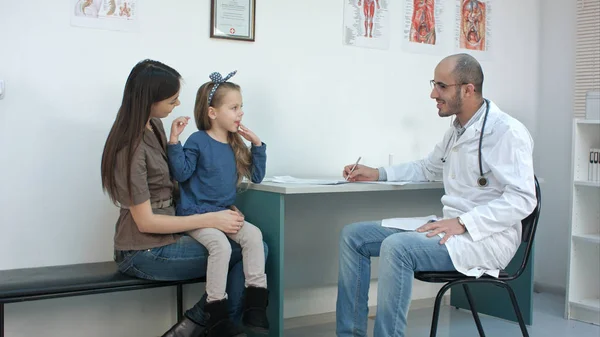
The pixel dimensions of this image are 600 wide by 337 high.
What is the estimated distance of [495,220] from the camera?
2383 millimetres

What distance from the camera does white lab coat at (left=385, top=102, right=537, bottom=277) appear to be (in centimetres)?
239

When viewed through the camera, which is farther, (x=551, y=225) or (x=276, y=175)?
(x=551, y=225)

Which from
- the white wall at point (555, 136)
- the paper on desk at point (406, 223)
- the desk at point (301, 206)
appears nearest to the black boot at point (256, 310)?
the desk at point (301, 206)

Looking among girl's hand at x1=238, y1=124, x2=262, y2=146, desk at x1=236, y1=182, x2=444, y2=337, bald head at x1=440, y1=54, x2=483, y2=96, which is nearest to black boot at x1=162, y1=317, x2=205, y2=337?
desk at x1=236, y1=182, x2=444, y2=337

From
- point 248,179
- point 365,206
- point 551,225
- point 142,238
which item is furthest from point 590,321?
point 142,238

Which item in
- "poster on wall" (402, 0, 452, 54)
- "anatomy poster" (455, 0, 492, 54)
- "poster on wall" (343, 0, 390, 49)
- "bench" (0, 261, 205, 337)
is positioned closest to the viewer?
"bench" (0, 261, 205, 337)

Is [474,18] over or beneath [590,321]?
over

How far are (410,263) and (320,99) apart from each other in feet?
4.03

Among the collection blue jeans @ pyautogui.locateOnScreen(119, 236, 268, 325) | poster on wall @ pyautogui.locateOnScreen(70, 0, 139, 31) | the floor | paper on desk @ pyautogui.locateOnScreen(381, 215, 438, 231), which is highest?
poster on wall @ pyautogui.locateOnScreen(70, 0, 139, 31)

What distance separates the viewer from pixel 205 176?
260 centimetres

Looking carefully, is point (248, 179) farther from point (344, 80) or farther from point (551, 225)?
point (551, 225)

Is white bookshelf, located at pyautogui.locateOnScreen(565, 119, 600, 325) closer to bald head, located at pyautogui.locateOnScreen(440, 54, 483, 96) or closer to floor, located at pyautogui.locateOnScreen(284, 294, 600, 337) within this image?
floor, located at pyautogui.locateOnScreen(284, 294, 600, 337)

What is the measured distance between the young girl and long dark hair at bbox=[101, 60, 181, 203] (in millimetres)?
137

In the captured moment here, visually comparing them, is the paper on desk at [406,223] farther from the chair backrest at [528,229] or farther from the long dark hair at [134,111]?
the long dark hair at [134,111]
